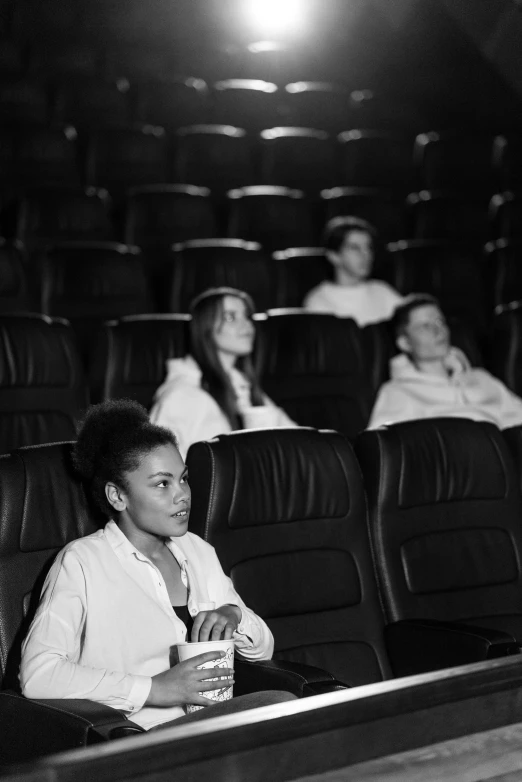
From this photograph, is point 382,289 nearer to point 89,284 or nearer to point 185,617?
point 89,284

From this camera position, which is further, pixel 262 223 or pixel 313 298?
pixel 262 223

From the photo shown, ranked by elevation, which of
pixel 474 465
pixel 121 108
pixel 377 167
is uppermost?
pixel 121 108

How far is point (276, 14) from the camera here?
7.05 meters

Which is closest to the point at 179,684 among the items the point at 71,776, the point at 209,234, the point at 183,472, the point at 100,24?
the point at 183,472

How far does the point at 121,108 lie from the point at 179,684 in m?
4.91

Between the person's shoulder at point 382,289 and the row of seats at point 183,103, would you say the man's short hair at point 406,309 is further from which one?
the row of seats at point 183,103

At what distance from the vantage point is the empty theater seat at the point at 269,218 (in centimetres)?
502

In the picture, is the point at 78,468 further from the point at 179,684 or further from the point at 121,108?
the point at 121,108

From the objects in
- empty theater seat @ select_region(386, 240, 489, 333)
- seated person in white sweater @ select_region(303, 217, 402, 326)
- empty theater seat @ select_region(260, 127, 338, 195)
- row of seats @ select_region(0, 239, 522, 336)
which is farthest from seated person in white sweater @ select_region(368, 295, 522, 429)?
empty theater seat @ select_region(260, 127, 338, 195)

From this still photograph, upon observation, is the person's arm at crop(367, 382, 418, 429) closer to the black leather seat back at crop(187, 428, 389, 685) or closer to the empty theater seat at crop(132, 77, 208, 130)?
the black leather seat back at crop(187, 428, 389, 685)

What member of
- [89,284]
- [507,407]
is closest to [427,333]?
[507,407]

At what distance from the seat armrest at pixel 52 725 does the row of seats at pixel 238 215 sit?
3066 mm

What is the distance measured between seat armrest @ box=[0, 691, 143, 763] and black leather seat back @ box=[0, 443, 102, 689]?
165 mm

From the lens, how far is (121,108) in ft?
20.0
